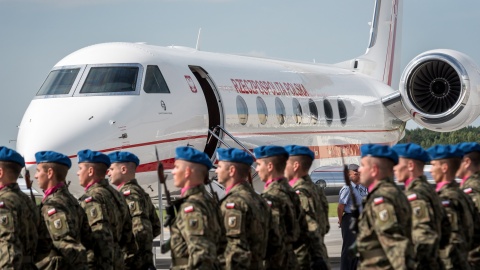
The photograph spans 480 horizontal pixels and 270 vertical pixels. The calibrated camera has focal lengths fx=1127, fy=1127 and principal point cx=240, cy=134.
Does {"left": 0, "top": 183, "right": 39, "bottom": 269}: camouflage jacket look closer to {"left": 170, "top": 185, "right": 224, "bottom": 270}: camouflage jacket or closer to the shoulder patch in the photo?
{"left": 170, "top": 185, "right": 224, "bottom": 270}: camouflage jacket

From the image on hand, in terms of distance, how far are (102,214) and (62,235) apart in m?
1.13

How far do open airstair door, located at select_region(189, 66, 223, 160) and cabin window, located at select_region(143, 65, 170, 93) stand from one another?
54.3 inches

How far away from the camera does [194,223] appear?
931 centimetres

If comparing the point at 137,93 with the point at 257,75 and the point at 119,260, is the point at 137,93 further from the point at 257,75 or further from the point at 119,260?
the point at 119,260

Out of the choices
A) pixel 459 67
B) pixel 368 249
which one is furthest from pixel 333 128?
pixel 368 249

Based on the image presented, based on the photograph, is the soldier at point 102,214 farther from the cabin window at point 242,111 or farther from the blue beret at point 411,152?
the cabin window at point 242,111

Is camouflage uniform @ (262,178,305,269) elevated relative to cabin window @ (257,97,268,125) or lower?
elevated

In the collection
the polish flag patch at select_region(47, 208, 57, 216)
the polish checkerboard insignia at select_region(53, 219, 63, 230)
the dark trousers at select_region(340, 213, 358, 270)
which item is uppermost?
the polish flag patch at select_region(47, 208, 57, 216)

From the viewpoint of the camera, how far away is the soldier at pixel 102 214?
11.3 meters

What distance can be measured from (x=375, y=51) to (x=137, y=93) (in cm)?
1794

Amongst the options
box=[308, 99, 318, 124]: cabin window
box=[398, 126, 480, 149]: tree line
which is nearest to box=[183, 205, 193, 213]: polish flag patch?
box=[308, 99, 318, 124]: cabin window

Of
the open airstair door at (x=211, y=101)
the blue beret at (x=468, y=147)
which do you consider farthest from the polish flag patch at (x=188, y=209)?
the open airstair door at (x=211, y=101)

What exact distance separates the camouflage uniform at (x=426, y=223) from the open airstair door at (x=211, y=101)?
480 inches

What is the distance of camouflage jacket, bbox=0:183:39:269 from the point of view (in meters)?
9.79
